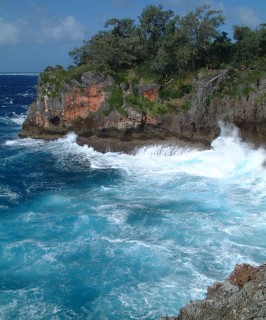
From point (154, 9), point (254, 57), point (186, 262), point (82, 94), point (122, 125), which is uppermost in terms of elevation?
point (154, 9)

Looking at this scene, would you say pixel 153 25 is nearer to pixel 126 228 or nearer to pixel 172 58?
pixel 172 58

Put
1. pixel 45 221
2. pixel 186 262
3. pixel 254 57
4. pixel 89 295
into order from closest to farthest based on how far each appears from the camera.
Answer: pixel 89 295 < pixel 186 262 < pixel 45 221 < pixel 254 57

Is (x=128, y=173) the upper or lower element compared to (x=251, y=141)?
lower

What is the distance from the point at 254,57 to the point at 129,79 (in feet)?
49.8

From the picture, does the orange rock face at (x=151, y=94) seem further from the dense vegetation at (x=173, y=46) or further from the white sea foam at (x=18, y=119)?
the white sea foam at (x=18, y=119)

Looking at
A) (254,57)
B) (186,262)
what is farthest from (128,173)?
(254,57)

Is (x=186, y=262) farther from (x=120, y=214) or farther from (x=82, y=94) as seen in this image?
(x=82, y=94)

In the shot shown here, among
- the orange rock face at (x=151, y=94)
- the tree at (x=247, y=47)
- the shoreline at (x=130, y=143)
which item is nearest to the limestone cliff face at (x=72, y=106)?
the shoreline at (x=130, y=143)

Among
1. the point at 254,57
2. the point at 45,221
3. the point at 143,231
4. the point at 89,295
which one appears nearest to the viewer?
the point at 89,295

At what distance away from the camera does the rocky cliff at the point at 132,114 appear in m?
40.4

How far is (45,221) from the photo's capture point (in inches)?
1154

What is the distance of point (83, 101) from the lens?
48.4 m

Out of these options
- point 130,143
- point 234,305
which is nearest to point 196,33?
point 130,143

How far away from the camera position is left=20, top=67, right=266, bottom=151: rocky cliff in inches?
1592
